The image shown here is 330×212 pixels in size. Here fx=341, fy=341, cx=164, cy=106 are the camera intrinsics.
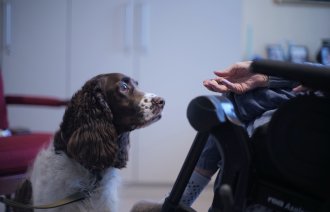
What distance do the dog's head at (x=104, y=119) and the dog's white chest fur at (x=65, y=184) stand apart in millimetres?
31

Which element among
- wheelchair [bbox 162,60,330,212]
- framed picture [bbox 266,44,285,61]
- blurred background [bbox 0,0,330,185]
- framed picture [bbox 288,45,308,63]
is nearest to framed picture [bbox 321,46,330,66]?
framed picture [bbox 288,45,308,63]

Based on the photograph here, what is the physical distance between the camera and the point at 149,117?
1258mm

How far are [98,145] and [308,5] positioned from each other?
2421 millimetres

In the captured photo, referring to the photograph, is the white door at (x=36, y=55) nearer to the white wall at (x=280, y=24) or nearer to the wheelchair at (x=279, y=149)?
the white wall at (x=280, y=24)

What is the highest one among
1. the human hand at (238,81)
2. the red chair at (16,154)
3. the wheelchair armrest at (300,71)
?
the wheelchair armrest at (300,71)

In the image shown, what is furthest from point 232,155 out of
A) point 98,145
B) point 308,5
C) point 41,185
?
point 308,5

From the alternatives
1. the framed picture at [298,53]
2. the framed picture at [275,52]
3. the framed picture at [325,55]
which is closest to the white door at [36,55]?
the framed picture at [275,52]

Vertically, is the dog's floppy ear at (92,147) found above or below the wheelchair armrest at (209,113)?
below

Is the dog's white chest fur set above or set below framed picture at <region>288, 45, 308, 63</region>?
below

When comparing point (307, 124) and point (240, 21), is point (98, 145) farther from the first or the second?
point (240, 21)

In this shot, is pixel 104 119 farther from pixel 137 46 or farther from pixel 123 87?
pixel 137 46

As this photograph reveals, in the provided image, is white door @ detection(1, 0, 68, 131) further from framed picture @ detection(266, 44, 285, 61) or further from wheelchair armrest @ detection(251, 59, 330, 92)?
wheelchair armrest @ detection(251, 59, 330, 92)

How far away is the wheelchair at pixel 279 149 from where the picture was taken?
54 cm

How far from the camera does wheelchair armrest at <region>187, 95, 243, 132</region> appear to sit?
593 mm
